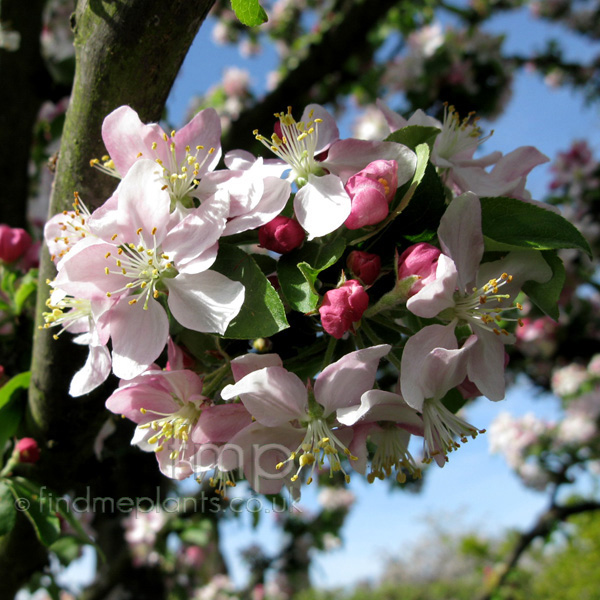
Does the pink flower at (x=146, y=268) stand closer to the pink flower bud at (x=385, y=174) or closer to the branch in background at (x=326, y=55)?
the pink flower bud at (x=385, y=174)

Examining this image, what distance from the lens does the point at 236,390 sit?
744 mm

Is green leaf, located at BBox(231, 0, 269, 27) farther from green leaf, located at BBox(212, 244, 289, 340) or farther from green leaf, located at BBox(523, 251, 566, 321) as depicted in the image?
green leaf, located at BBox(523, 251, 566, 321)

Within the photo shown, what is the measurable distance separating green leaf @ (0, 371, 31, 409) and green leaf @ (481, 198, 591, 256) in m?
0.95

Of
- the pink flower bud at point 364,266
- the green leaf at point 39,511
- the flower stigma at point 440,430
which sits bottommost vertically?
the green leaf at point 39,511

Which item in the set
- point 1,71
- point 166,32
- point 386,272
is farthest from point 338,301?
point 1,71

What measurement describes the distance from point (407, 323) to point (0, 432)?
2.86ft

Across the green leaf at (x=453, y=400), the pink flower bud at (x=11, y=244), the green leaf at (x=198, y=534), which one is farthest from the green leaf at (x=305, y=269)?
the green leaf at (x=198, y=534)

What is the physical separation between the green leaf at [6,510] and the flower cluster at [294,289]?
0.31 metres

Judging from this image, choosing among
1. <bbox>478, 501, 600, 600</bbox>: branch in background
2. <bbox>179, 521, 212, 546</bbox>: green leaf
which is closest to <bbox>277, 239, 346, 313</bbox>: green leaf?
<bbox>179, 521, 212, 546</bbox>: green leaf

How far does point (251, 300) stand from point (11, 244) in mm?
942

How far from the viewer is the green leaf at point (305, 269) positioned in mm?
761

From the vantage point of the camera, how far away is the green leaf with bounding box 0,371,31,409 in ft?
3.92

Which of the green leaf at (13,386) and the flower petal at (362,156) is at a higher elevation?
the flower petal at (362,156)

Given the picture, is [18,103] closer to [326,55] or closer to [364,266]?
[326,55]
